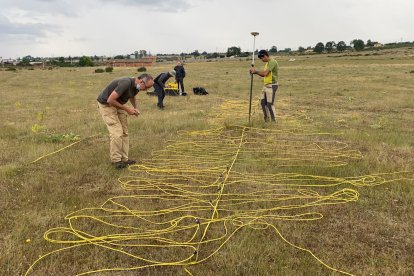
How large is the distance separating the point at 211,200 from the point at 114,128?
2142mm

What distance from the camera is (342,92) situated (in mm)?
16688

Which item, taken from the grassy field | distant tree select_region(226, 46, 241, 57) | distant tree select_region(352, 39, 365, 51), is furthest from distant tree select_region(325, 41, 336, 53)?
the grassy field

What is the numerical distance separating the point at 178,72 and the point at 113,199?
1158 centimetres

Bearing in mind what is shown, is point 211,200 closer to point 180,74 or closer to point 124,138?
point 124,138

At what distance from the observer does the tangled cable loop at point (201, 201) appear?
154 inches

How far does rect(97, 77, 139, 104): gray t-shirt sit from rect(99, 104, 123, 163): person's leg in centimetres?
14

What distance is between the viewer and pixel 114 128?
6.30 metres

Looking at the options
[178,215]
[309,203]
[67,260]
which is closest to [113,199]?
[178,215]

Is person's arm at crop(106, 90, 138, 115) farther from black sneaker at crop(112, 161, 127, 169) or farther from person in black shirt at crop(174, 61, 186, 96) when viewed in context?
person in black shirt at crop(174, 61, 186, 96)

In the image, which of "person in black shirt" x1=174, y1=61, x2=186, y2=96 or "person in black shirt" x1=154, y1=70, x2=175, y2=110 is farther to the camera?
"person in black shirt" x1=174, y1=61, x2=186, y2=96

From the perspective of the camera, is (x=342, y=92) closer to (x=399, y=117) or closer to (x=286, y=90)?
(x=286, y=90)

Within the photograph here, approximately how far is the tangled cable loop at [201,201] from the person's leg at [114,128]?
0.37m

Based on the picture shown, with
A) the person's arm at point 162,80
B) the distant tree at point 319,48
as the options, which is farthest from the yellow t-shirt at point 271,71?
the distant tree at point 319,48

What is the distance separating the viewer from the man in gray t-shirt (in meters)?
6.01
